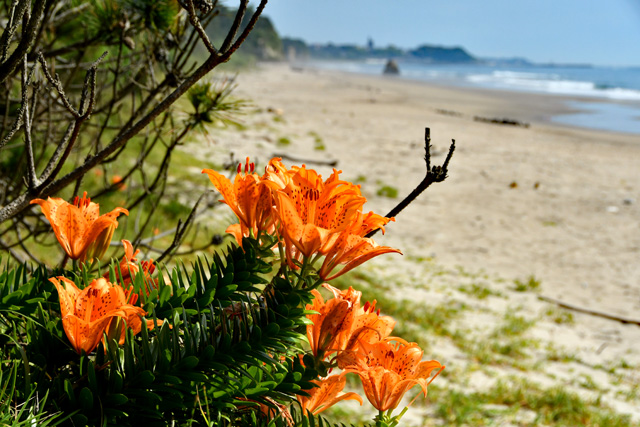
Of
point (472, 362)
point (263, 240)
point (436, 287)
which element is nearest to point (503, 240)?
point (436, 287)

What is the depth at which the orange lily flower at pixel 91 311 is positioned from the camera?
66 cm

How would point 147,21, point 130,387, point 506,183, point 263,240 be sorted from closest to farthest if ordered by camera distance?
point 130,387, point 263,240, point 147,21, point 506,183

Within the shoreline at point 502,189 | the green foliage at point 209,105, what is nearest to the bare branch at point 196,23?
the green foliage at point 209,105

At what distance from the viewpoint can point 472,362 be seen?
4.81m

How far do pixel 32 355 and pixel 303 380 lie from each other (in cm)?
35

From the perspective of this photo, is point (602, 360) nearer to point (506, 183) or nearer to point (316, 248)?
point (316, 248)

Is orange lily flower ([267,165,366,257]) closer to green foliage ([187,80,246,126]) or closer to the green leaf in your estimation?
the green leaf

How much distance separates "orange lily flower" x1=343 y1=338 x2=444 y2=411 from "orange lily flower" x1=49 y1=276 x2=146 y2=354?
0.31 metres

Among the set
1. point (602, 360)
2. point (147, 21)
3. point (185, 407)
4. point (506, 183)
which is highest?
point (147, 21)

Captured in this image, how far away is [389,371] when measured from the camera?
0.75m

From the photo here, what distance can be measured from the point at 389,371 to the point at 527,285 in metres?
6.69

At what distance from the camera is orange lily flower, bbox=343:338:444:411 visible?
75 centimetres

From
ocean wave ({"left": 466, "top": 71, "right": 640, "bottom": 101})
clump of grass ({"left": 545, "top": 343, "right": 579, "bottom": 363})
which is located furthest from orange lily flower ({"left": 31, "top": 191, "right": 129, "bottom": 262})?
ocean wave ({"left": 466, "top": 71, "right": 640, "bottom": 101})

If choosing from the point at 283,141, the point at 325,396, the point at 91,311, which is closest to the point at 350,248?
the point at 325,396
